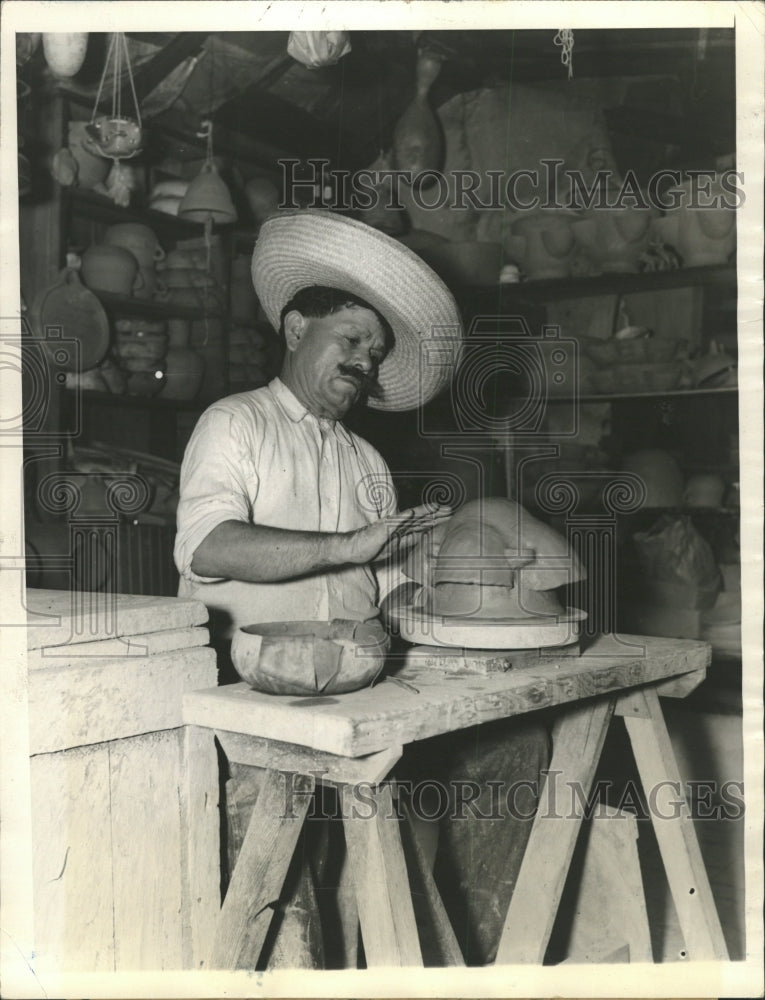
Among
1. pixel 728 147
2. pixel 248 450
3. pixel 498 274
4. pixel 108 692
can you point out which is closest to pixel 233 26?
pixel 248 450

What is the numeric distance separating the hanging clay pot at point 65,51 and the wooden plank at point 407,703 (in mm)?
3215

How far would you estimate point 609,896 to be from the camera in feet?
8.18

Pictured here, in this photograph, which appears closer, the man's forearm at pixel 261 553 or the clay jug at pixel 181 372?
the man's forearm at pixel 261 553

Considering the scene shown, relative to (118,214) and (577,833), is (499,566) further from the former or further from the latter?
(118,214)

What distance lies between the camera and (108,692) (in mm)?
1661

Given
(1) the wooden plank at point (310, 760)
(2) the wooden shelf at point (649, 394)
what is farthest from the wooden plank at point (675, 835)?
(2) the wooden shelf at point (649, 394)

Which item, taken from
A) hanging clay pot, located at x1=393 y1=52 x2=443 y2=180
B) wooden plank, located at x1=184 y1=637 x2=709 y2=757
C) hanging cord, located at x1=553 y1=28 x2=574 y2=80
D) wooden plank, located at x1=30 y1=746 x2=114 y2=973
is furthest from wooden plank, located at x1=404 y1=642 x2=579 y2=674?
hanging clay pot, located at x1=393 y1=52 x2=443 y2=180

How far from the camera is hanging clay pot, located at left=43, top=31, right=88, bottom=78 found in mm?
3801

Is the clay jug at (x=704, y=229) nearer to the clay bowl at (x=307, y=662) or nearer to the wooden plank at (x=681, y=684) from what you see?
the wooden plank at (x=681, y=684)

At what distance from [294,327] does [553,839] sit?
1521 millimetres

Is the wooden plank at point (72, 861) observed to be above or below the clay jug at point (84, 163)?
below

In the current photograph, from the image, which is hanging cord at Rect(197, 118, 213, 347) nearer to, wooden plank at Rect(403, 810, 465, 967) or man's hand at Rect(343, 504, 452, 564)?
man's hand at Rect(343, 504, 452, 564)

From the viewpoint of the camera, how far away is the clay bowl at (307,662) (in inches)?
61.9

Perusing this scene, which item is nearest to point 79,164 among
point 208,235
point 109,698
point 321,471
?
point 208,235
